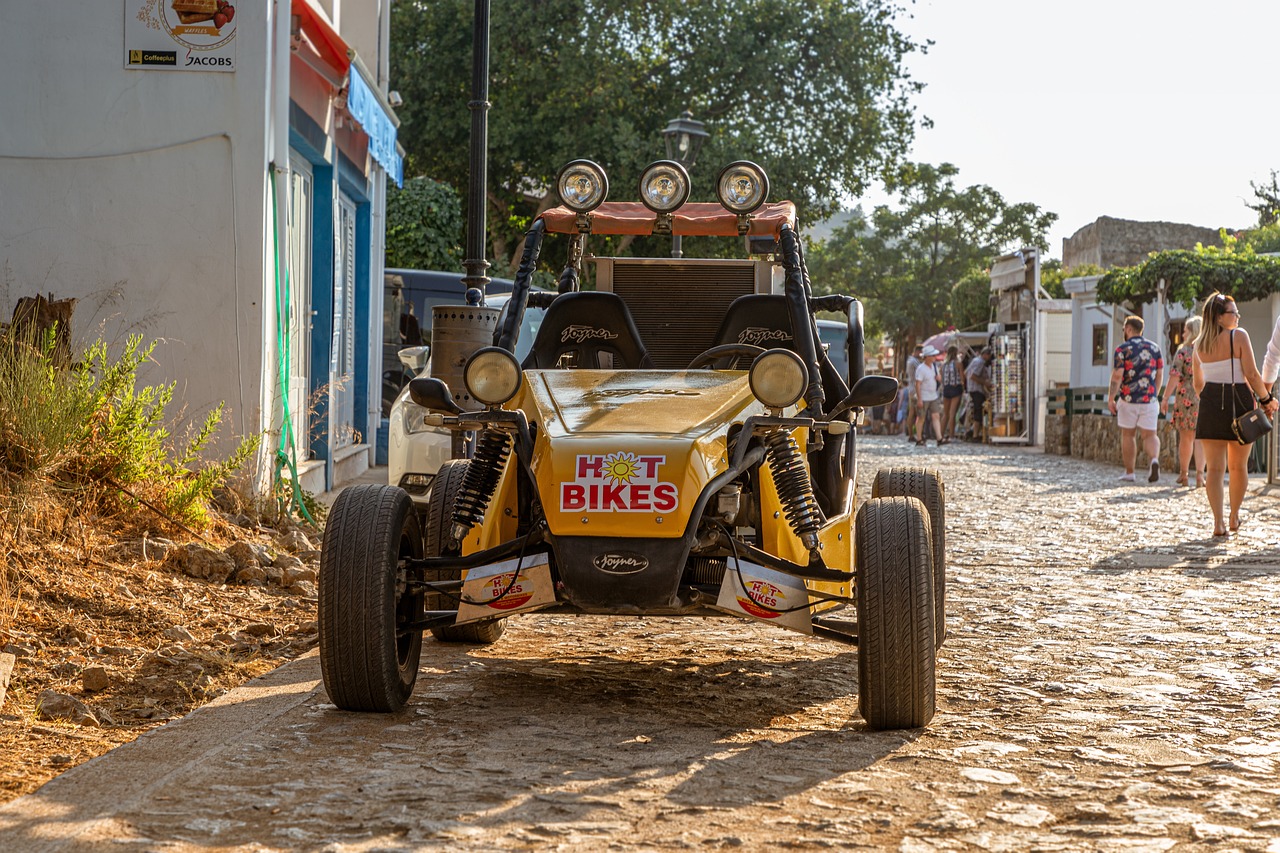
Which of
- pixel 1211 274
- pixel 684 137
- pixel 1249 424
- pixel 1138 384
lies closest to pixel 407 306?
pixel 684 137

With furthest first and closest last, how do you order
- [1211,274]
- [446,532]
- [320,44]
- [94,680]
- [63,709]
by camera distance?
1. [1211,274]
2. [320,44]
3. [446,532]
4. [94,680]
5. [63,709]

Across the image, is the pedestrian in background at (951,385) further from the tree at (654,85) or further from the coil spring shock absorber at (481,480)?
the coil spring shock absorber at (481,480)

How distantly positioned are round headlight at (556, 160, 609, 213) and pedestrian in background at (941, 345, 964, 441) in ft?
80.9

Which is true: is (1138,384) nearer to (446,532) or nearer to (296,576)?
(296,576)

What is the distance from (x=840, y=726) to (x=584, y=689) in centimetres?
106

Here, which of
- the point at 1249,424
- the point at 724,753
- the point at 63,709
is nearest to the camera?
the point at 724,753

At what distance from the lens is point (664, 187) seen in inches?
298

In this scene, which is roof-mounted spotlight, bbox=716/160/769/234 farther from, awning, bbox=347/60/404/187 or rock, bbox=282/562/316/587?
awning, bbox=347/60/404/187

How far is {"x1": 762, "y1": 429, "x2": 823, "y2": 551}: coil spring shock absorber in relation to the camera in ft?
18.0

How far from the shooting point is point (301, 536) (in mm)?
9641

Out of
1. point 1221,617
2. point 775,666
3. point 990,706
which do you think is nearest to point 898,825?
point 990,706

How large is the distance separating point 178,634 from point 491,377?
90.9 inches

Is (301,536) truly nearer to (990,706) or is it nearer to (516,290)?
(516,290)

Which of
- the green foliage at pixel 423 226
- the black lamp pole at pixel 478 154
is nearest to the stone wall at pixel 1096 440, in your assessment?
the green foliage at pixel 423 226
